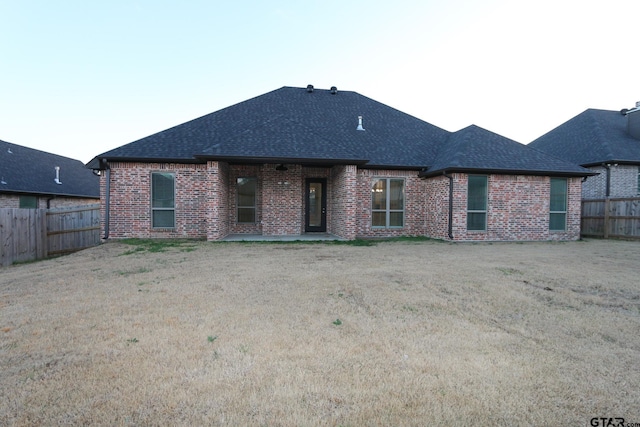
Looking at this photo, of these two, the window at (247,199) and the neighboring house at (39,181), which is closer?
the window at (247,199)

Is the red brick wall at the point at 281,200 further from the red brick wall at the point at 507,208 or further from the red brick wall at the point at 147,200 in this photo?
the red brick wall at the point at 507,208

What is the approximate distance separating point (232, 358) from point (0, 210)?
9.73 meters

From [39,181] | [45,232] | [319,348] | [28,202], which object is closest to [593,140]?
[319,348]

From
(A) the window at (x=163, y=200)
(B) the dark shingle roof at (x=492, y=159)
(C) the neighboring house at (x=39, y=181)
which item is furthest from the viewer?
(C) the neighboring house at (x=39, y=181)

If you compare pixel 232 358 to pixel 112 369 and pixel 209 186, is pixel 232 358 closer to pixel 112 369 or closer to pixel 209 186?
pixel 112 369

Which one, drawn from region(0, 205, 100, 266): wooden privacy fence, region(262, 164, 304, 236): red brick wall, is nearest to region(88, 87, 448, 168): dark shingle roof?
region(262, 164, 304, 236): red brick wall

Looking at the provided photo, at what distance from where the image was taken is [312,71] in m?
18.1

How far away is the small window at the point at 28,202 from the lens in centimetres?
1679

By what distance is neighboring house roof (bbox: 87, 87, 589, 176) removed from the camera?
1126 centimetres

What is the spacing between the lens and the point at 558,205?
41.0ft

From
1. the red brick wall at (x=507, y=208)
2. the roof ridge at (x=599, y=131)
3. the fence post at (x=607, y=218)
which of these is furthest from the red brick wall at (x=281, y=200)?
the roof ridge at (x=599, y=131)

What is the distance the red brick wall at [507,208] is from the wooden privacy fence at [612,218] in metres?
2.75

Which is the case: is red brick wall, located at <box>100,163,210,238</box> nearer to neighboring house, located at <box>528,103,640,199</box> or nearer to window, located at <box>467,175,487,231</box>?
window, located at <box>467,175,487,231</box>

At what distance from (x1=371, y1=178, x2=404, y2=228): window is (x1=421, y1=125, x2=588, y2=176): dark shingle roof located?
128cm
